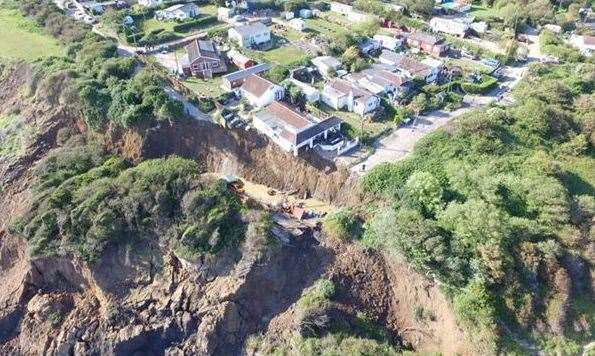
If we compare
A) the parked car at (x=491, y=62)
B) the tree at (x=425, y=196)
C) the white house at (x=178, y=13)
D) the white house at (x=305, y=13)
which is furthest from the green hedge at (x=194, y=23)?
the tree at (x=425, y=196)

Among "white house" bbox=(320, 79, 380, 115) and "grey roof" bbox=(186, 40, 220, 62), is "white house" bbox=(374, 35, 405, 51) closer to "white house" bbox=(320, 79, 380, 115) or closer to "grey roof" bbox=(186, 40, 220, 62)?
"white house" bbox=(320, 79, 380, 115)

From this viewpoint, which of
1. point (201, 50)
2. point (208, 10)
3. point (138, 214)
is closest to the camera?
point (138, 214)

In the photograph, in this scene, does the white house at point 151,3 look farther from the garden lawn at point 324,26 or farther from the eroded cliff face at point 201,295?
the eroded cliff face at point 201,295

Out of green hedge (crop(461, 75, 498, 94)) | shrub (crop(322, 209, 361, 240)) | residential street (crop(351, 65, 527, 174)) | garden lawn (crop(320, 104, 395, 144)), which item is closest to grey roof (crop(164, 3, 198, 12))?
garden lawn (crop(320, 104, 395, 144))

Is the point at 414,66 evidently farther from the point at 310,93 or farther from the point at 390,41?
the point at 310,93

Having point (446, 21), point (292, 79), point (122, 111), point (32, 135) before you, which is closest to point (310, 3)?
point (446, 21)

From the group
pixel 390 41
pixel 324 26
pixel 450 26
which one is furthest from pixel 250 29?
pixel 450 26
